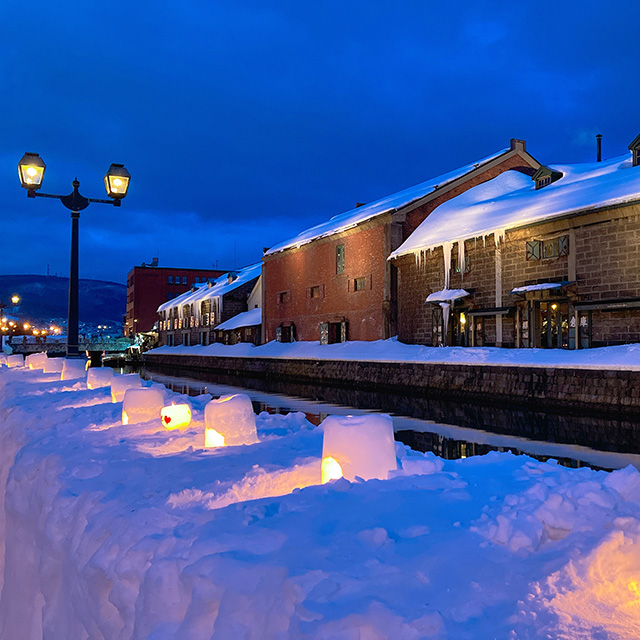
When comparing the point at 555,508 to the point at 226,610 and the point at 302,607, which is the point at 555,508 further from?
the point at 226,610

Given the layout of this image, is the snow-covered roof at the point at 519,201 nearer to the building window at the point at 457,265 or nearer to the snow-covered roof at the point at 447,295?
the building window at the point at 457,265

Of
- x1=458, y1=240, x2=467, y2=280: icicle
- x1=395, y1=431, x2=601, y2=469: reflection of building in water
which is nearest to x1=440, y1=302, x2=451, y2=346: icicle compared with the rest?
x1=458, y1=240, x2=467, y2=280: icicle

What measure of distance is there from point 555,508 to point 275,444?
11.7 ft

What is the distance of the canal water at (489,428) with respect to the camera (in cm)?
917

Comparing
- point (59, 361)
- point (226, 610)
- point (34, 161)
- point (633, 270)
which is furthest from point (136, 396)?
point (633, 270)

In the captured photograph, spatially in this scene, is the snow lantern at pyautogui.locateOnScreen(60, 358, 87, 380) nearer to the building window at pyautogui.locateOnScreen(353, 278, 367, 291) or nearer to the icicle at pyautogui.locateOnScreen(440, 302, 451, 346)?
the icicle at pyautogui.locateOnScreen(440, 302, 451, 346)

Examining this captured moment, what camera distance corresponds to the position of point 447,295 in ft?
79.2

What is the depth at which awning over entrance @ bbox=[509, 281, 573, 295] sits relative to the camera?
19.6 m

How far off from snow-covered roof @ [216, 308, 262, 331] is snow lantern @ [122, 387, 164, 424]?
117 feet

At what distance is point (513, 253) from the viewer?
2220 centimetres

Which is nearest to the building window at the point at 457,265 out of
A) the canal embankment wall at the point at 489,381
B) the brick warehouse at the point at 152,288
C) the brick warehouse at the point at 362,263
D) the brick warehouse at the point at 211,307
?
the brick warehouse at the point at 362,263

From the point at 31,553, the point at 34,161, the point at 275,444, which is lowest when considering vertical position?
the point at 31,553

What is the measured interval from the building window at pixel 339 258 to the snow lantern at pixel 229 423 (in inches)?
1058

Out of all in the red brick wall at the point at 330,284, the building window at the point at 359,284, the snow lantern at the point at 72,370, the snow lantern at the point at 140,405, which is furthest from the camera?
the building window at the point at 359,284
